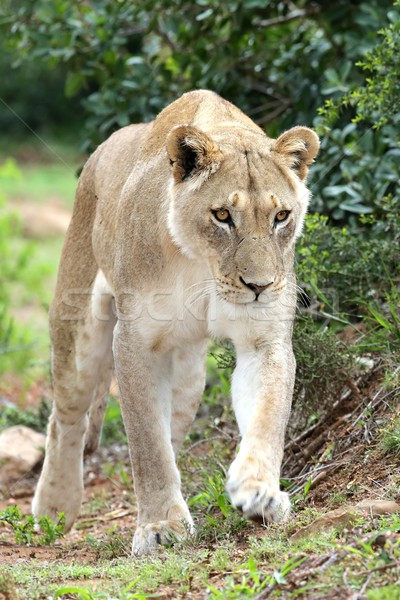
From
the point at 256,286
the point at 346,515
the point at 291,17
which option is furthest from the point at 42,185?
the point at 346,515

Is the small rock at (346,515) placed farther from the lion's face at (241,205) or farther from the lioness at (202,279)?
the lion's face at (241,205)

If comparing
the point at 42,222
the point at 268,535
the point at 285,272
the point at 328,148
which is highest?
the point at 285,272

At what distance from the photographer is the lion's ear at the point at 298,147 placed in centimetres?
489

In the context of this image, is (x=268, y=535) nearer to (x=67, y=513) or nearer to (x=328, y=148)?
(x=67, y=513)

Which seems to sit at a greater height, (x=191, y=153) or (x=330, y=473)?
(x=191, y=153)

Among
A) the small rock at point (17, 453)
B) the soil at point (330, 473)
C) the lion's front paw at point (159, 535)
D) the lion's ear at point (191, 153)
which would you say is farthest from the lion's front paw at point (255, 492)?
the small rock at point (17, 453)

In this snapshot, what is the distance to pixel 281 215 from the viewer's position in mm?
4664

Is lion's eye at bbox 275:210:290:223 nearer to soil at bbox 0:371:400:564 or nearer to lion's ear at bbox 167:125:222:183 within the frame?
lion's ear at bbox 167:125:222:183

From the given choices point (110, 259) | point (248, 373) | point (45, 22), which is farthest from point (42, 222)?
point (248, 373)

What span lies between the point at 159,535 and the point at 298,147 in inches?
73.5

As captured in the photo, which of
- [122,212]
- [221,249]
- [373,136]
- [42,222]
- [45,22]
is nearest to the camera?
[221,249]

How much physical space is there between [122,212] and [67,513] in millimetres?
1887

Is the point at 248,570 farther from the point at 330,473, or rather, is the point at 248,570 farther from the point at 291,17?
the point at 291,17

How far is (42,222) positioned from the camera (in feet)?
48.7
